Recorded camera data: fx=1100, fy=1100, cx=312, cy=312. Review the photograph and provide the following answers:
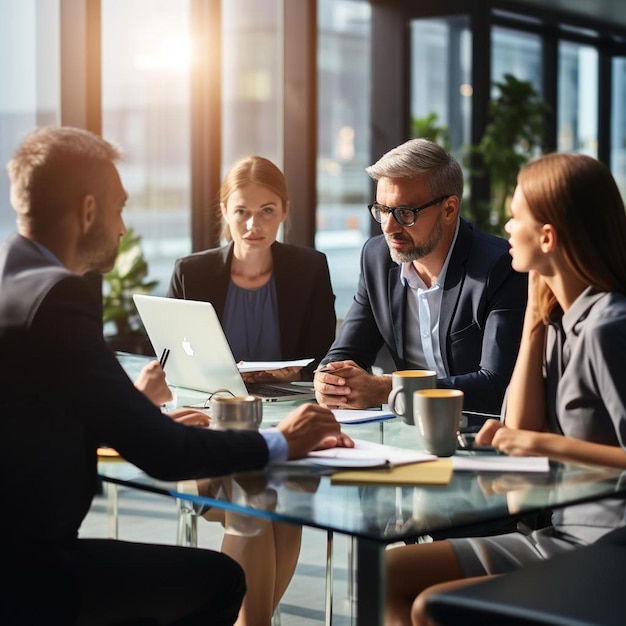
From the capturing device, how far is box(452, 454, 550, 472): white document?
1959 mm

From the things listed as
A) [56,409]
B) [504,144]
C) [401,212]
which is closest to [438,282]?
[401,212]

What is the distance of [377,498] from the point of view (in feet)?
5.86

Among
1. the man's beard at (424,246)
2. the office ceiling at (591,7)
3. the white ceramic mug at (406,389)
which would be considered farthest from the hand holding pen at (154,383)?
the office ceiling at (591,7)

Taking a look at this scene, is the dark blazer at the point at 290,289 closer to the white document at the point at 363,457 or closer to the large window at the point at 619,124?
the white document at the point at 363,457

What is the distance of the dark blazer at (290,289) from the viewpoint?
3439 mm

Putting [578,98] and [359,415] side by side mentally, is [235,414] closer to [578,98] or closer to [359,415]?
[359,415]

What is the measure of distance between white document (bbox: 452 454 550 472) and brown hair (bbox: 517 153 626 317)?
35cm

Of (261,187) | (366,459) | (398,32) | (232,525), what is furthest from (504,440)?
(398,32)

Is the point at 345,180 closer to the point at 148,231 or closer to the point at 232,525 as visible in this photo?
the point at 148,231

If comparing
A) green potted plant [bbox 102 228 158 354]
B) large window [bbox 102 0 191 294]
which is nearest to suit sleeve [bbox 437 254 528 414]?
green potted plant [bbox 102 228 158 354]

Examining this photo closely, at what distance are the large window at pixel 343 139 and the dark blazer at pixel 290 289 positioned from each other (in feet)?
9.53

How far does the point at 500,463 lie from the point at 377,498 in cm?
31

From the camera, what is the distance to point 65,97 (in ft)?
15.3

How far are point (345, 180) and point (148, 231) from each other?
5.93ft
